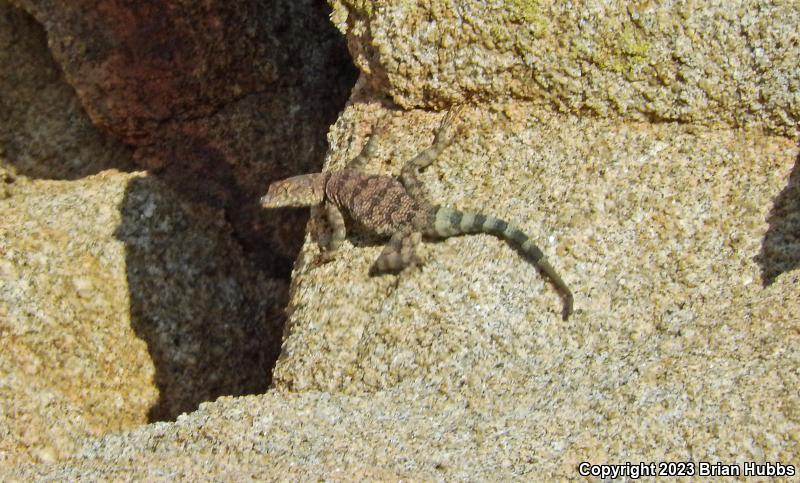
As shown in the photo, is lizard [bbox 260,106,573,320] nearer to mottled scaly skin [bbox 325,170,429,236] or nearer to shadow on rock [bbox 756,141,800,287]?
mottled scaly skin [bbox 325,170,429,236]

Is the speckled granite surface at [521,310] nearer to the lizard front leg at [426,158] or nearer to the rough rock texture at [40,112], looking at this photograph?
the lizard front leg at [426,158]

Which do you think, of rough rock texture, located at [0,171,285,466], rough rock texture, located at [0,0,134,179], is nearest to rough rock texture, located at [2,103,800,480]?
rough rock texture, located at [0,171,285,466]

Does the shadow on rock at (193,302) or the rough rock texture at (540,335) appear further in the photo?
the shadow on rock at (193,302)

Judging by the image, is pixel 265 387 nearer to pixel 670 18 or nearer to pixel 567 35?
pixel 567 35

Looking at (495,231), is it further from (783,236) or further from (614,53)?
(783,236)

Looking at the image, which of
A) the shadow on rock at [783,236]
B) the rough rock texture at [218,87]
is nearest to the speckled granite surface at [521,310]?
the shadow on rock at [783,236]

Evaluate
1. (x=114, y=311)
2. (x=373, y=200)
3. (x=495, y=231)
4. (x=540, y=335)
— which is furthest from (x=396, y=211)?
(x=114, y=311)

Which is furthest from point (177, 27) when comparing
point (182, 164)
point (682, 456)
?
point (682, 456)
